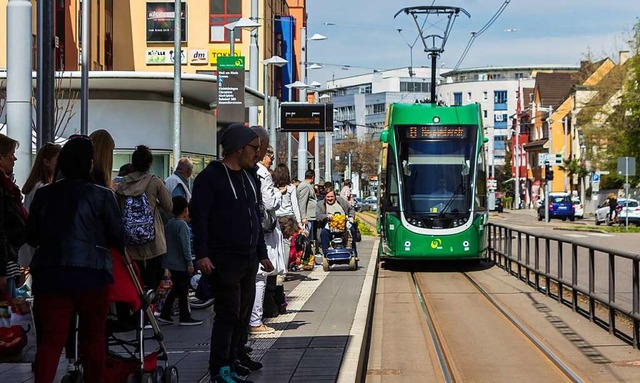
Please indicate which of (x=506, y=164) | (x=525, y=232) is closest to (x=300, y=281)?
(x=525, y=232)

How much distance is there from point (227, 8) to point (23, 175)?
4846 cm

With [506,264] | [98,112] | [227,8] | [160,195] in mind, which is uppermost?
[227,8]

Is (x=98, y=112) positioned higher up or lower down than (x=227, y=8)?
lower down

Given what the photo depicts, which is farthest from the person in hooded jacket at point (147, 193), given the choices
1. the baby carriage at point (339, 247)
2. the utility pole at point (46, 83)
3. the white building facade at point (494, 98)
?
the white building facade at point (494, 98)

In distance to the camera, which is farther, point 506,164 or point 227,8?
point 506,164

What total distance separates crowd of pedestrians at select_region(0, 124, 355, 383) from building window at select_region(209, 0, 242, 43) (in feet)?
160

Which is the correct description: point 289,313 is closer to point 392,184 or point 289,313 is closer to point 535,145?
point 392,184

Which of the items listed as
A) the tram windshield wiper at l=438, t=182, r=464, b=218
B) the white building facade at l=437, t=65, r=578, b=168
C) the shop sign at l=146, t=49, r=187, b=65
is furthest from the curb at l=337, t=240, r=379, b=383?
the white building facade at l=437, t=65, r=578, b=168

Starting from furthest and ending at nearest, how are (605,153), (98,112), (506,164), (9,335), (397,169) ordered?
(506,164) → (605,153) → (98,112) → (397,169) → (9,335)

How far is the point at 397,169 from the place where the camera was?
2338 centimetres

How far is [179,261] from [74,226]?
17.4 feet

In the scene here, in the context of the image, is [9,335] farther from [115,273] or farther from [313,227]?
[313,227]

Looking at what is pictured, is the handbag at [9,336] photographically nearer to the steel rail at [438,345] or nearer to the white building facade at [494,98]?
the steel rail at [438,345]

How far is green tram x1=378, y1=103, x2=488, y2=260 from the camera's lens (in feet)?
76.0
